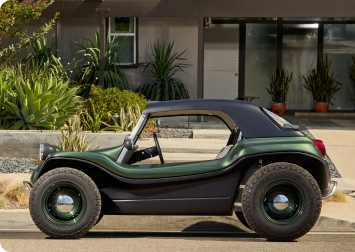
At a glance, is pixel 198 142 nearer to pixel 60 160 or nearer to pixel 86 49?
pixel 86 49

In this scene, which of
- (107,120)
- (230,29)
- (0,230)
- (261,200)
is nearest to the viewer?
(261,200)

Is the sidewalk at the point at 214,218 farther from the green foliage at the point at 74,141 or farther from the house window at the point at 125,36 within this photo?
the house window at the point at 125,36

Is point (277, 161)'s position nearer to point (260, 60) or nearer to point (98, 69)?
point (98, 69)

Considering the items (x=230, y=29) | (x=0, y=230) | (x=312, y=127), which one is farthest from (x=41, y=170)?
(x=230, y=29)

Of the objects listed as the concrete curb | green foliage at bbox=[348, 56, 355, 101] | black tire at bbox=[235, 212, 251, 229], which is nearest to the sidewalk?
the concrete curb

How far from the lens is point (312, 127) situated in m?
17.8

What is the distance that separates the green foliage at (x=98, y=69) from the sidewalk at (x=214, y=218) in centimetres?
310

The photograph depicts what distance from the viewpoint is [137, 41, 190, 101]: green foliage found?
18.8 m

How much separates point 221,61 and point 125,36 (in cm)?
324

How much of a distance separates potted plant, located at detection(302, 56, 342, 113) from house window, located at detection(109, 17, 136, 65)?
522 cm

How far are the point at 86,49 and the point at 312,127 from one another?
5.73 metres

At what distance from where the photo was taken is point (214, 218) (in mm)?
9062

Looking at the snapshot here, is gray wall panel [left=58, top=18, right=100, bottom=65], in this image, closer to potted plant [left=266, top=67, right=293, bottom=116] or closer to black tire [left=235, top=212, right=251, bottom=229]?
potted plant [left=266, top=67, right=293, bottom=116]

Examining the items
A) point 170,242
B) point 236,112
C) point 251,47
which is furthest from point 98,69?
point 170,242
